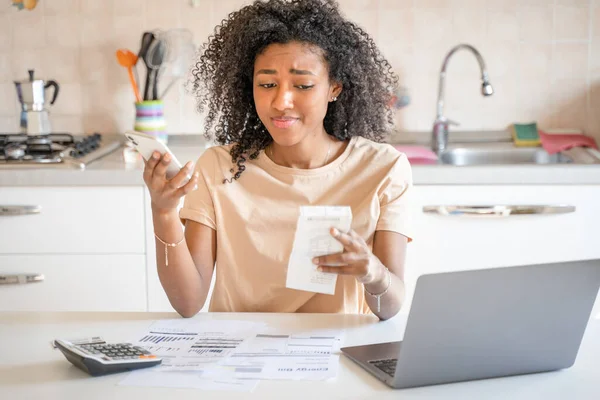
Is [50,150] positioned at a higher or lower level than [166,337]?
higher

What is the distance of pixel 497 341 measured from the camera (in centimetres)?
123

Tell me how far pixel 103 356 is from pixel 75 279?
55.3 inches

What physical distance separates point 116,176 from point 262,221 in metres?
0.94

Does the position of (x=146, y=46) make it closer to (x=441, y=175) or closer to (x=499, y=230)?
(x=441, y=175)

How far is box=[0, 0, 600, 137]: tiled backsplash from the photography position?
10.1ft

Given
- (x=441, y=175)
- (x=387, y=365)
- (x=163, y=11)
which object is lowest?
(x=387, y=365)

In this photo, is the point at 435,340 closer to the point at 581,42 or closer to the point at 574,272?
the point at 574,272

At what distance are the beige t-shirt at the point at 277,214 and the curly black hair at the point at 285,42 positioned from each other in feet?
0.19

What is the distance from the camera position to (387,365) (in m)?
1.30

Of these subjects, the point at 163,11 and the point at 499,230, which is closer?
the point at 499,230

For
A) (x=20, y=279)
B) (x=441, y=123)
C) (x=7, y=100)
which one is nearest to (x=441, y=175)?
(x=441, y=123)

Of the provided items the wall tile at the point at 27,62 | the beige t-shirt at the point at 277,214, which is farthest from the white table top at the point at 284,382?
the wall tile at the point at 27,62

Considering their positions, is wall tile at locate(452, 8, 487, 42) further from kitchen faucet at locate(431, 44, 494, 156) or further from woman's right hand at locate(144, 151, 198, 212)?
woman's right hand at locate(144, 151, 198, 212)

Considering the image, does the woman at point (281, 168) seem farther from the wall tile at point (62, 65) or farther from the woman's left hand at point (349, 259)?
the wall tile at point (62, 65)
